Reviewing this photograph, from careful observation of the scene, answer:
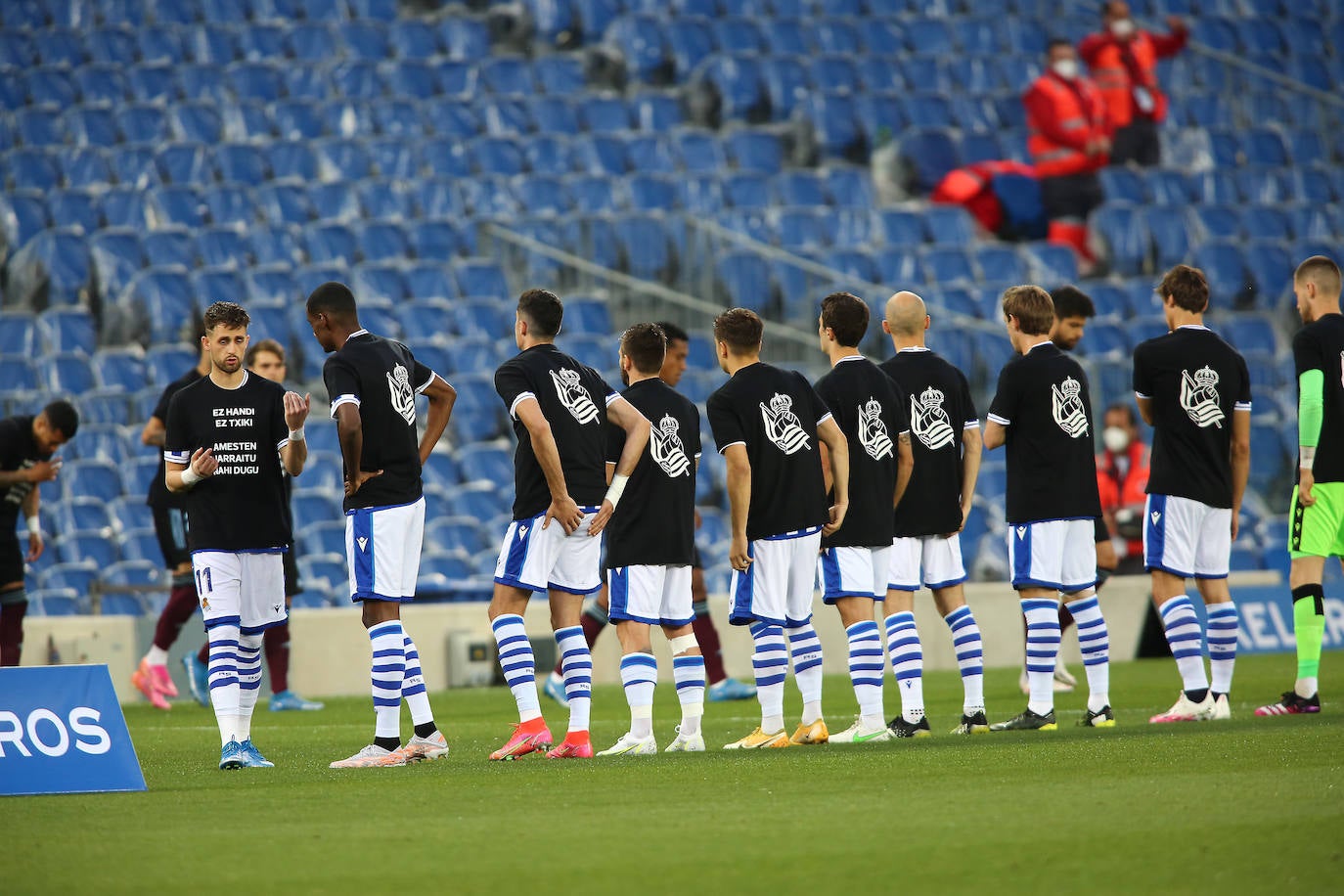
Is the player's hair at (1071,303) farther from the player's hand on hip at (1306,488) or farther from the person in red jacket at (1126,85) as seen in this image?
the person in red jacket at (1126,85)

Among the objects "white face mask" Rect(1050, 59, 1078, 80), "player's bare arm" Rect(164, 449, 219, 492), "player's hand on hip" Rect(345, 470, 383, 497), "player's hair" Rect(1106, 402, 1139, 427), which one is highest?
"white face mask" Rect(1050, 59, 1078, 80)

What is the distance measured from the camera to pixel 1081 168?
2125 cm

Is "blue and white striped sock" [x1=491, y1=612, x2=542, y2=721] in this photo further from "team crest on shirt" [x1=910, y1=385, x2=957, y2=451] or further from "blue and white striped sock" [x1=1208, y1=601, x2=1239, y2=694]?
"blue and white striped sock" [x1=1208, y1=601, x2=1239, y2=694]

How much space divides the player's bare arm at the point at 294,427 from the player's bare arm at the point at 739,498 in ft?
6.29

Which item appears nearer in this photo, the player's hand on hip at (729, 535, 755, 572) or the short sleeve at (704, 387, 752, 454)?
the player's hand on hip at (729, 535, 755, 572)

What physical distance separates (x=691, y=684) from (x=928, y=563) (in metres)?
1.57

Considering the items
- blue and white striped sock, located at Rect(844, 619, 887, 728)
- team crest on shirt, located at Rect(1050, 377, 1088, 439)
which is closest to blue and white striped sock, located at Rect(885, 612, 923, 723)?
blue and white striped sock, located at Rect(844, 619, 887, 728)

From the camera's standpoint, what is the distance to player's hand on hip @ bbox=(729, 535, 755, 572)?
765cm

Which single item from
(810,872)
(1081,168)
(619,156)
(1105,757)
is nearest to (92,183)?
(619,156)

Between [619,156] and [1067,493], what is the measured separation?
12.6 meters

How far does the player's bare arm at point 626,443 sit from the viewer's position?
742cm

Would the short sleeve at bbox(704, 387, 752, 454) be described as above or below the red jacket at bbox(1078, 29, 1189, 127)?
below

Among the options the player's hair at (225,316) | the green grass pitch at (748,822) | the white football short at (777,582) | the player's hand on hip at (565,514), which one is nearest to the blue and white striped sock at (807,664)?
the white football short at (777,582)

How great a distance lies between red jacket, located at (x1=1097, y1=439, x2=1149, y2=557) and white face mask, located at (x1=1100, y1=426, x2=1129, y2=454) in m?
0.09
